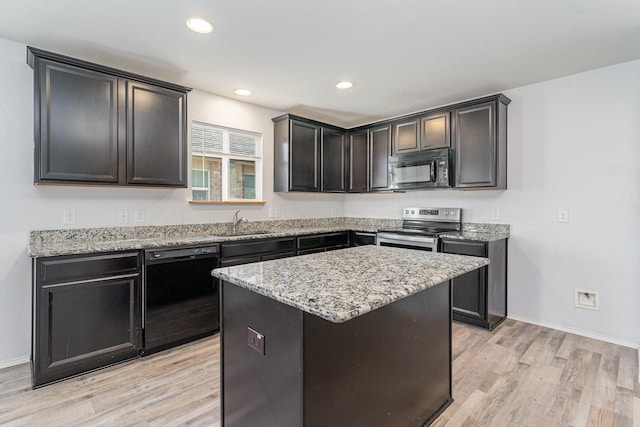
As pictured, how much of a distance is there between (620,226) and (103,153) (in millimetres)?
4473

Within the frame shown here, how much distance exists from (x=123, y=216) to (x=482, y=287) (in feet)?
11.5

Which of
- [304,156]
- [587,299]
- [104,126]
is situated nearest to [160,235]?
[104,126]

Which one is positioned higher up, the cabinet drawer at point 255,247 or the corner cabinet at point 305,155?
the corner cabinet at point 305,155

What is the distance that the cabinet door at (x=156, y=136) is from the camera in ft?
9.00

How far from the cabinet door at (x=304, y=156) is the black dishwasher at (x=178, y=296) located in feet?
5.10

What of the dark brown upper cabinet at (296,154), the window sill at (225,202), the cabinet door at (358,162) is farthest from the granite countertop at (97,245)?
the cabinet door at (358,162)

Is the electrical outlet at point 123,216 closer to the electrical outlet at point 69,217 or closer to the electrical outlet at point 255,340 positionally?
the electrical outlet at point 69,217

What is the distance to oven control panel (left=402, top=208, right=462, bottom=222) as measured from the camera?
3.90 m

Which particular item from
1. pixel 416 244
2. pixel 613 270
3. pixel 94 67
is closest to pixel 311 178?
pixel 416 244

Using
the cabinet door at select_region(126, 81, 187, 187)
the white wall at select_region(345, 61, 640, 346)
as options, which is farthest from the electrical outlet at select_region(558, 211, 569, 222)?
the cabinet door at select_region(126, 81, 187, 187)

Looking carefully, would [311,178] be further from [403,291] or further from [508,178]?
[403,291]

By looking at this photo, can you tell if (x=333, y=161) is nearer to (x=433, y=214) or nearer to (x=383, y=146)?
(x=383, y=146)

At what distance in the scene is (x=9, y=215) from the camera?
2441 millimetres

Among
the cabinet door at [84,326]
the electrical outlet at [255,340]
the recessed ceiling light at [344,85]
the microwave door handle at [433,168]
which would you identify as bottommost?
the cabinet door at [84,326]
